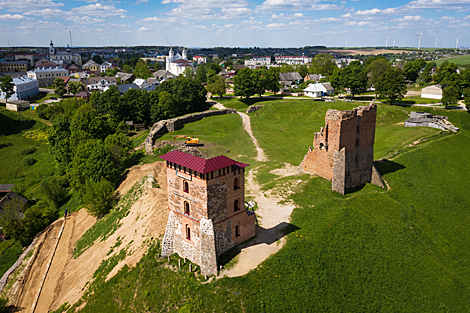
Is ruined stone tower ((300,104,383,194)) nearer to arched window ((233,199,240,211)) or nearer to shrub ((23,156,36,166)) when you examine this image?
arched window ((233,199,240,211))

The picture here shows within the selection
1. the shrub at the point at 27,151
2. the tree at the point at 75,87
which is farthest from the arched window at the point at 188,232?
the tree at the point at 75,87

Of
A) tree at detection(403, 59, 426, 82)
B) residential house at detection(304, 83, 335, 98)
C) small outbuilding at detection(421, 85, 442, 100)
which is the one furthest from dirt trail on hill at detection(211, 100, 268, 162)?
tree at detection(403, 59, 426, 82)

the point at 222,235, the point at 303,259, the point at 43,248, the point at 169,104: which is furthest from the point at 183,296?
the point at 169,104

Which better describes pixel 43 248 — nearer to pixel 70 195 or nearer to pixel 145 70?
pixel 70 195

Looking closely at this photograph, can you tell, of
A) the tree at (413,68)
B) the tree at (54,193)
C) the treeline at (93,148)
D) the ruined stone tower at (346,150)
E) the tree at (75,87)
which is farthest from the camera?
the tree at (75,87)

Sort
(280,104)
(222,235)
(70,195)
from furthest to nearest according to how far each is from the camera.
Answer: (280,104) → (70,195) → (222,235)

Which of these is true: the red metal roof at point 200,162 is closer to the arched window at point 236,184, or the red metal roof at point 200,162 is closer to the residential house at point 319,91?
the arched window at point 236,184
